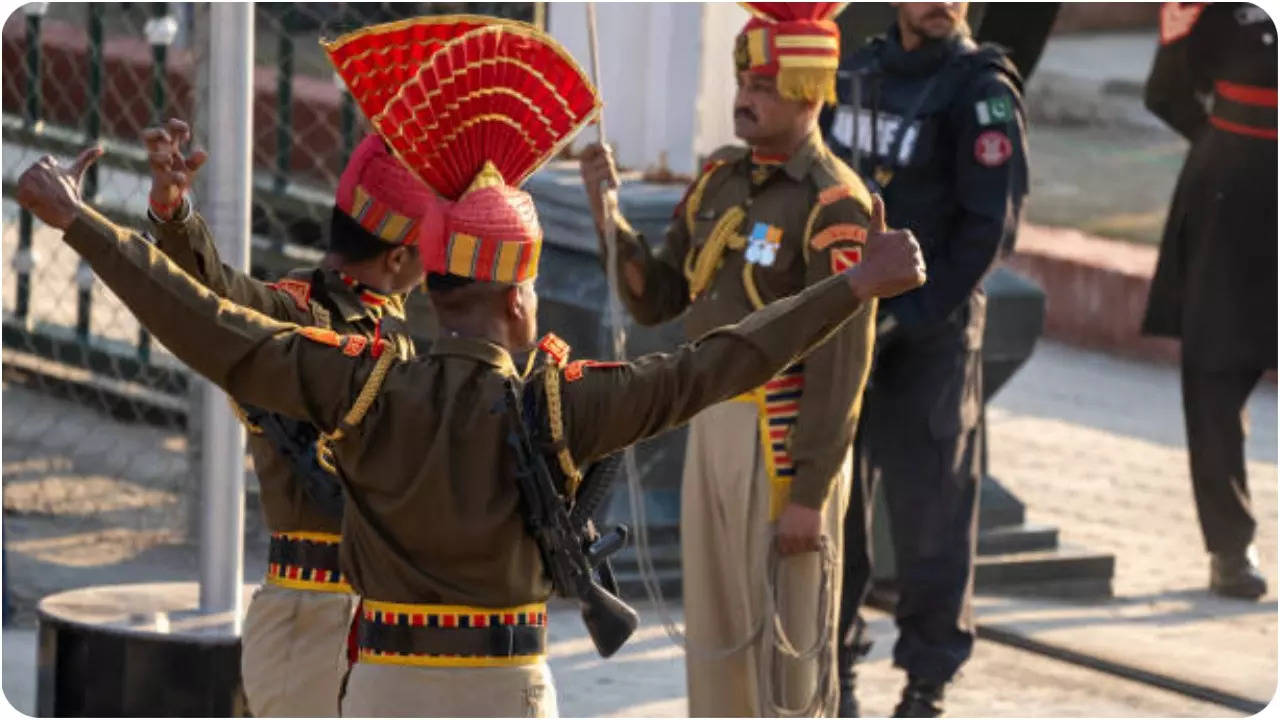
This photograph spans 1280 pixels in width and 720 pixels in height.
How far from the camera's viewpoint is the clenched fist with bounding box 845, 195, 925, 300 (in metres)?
4.45

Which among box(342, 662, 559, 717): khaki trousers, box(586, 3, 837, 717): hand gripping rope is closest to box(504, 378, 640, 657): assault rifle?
box(342, 662, 559, 717): khaki trousers

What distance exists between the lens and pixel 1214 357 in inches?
347

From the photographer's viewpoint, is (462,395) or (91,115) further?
(91,115)

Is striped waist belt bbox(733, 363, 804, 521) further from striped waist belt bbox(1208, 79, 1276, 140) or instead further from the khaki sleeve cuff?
striped waist belt bbox(1208, 79, 1276, 140)

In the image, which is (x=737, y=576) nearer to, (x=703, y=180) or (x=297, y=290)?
(x=703, y=180)

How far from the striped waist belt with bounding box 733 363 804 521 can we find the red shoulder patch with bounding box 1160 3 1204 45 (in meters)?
2.92

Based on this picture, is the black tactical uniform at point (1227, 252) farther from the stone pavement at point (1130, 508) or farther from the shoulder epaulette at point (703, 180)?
the shoulder epaulette at point (703, 180)

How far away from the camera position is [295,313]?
5.37 meters

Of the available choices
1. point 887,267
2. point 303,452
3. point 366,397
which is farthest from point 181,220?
point 887,267

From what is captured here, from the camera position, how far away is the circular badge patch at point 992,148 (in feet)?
22.8

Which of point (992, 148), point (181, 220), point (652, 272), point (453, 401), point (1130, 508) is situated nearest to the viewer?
point (453, 401)

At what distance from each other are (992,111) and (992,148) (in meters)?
0.10

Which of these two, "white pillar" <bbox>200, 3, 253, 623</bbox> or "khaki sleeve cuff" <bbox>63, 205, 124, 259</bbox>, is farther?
"white pillar" <bbox>200, 3, 253, 623</bbox>

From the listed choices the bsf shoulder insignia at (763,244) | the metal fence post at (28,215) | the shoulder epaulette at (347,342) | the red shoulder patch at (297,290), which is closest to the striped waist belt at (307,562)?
the red shoulder patch at (297,290)
